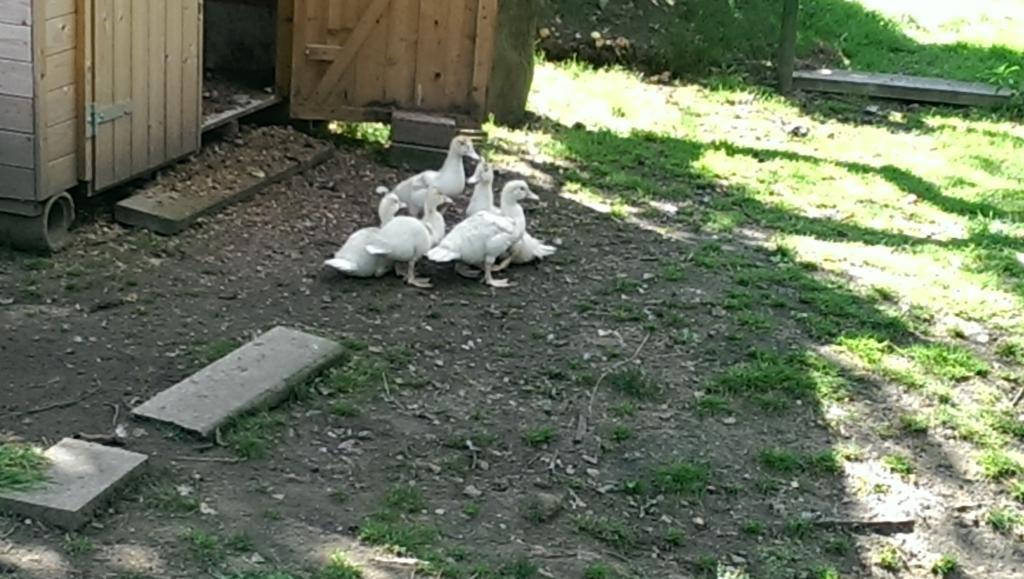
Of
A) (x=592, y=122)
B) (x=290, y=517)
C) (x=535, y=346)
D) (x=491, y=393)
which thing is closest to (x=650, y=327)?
(x=535, y=346)

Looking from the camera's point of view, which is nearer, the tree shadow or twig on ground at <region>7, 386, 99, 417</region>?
twig on ground at <region>7, 386, 99, 417</region>

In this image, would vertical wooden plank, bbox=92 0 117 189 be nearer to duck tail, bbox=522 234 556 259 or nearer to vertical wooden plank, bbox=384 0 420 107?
duck tail, bbox=522 234 556 259

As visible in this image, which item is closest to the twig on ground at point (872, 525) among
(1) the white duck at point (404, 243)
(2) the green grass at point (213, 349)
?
(2) the green grass at point (213, 349)

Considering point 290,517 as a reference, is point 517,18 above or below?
above

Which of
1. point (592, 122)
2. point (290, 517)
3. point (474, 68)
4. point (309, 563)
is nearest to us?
point (309, 563)

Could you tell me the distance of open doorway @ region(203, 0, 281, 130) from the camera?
9352 millimetres

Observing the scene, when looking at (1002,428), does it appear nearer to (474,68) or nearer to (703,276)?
(703,276)

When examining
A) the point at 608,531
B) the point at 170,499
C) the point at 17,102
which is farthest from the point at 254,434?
the point at 17,102

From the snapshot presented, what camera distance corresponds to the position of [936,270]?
764 cm

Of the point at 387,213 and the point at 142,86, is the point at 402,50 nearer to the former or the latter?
the point at 142,86

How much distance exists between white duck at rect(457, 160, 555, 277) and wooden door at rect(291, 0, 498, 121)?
5.44 feet

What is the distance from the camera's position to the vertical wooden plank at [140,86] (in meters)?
7.21

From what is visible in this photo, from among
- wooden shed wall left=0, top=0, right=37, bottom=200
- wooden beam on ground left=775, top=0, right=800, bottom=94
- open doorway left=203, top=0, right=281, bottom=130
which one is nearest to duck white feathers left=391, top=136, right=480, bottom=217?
open doorway left=203, top=0, right=281, bottom=130

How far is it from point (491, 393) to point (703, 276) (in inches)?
75.4
